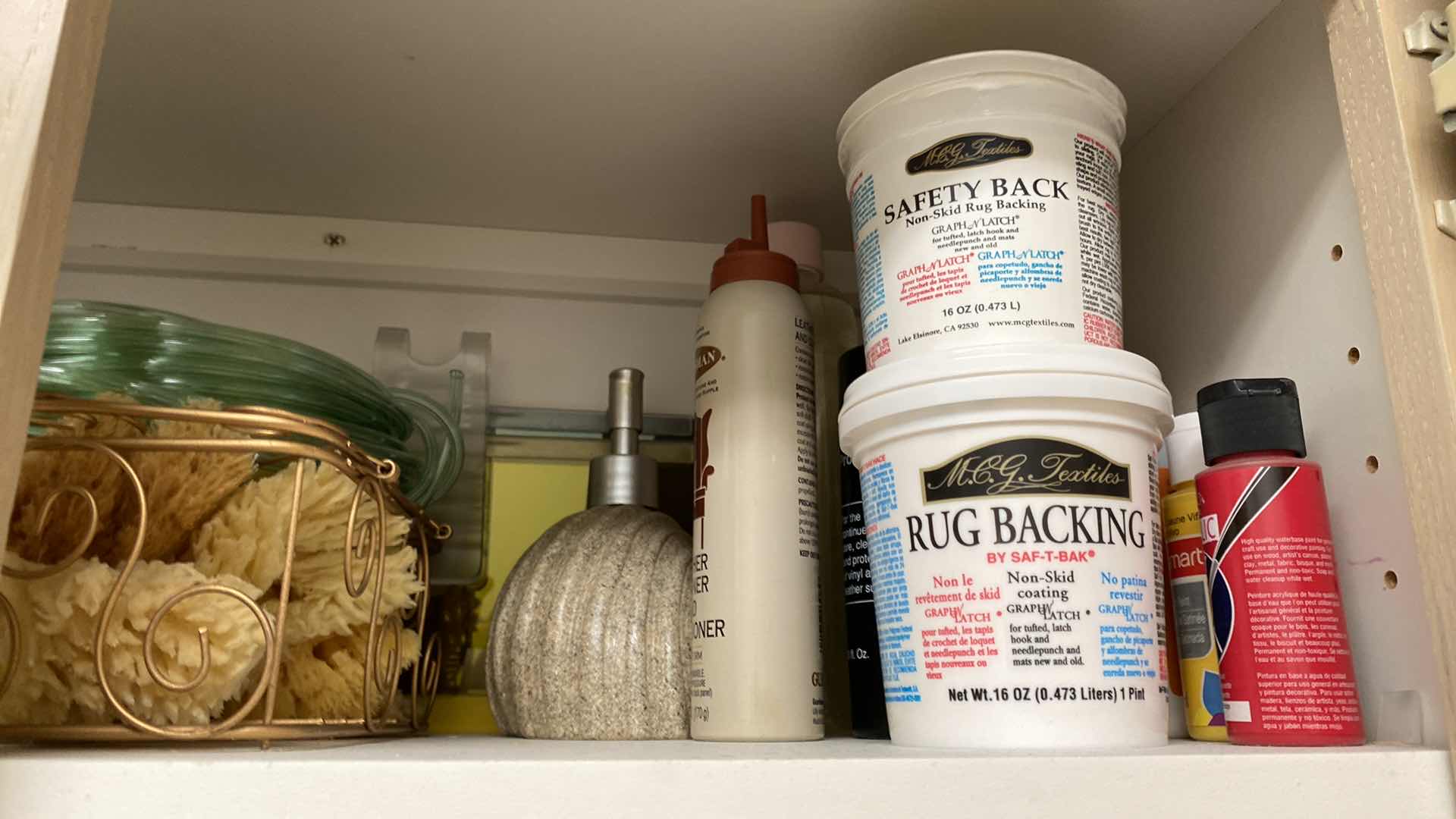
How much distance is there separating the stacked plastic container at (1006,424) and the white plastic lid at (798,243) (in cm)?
13

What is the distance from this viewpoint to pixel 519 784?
295 mm

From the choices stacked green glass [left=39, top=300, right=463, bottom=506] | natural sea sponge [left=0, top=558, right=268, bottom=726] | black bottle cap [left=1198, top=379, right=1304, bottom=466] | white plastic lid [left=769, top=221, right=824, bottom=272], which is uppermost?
white plastic lid [left=769, top=221, right=824, bottom=272]

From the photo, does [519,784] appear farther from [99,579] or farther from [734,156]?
[734,156]

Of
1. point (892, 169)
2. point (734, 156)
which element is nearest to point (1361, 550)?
point (892, 169)

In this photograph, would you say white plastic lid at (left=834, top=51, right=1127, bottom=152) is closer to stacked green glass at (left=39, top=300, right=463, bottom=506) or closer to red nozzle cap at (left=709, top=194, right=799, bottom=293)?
red nozzle cap at (left=709, top=194, right=799, bottom=293)

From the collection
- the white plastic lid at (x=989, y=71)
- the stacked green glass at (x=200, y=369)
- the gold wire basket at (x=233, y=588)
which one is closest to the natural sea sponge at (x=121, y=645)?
the gold wire basket at (x=233, y=588)

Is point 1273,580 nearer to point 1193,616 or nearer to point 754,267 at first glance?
point 1193,616

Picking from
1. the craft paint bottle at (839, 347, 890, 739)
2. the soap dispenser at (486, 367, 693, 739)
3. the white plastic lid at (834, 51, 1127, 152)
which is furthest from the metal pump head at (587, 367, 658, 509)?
the white plastic lid at (834, 51, 1127, 152)

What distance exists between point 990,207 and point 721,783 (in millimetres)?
241

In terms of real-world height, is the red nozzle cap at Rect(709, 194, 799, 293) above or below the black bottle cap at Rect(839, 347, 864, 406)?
above

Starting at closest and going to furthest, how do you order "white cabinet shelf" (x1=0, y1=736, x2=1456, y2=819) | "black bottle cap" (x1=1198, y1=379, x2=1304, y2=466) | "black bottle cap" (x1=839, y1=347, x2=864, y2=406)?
"white cabinet shelf" (x1=0, y1=736, x2=1456, y2=819) → "black bottle cap" (x1=1198, y1=379, x2=1304, y2=466) → "black bottle cap" (x1=839, y1=347, x2=864, y2=406)

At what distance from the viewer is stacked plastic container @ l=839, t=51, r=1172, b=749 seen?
0.37 m

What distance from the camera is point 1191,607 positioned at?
1.36 feet

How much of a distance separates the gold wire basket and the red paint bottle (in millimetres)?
337
